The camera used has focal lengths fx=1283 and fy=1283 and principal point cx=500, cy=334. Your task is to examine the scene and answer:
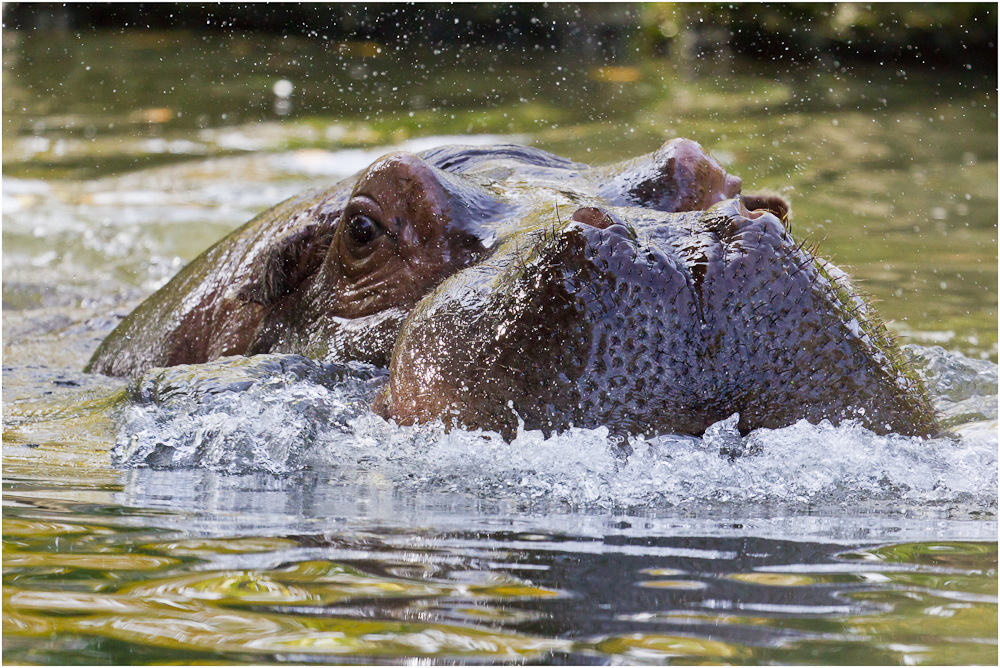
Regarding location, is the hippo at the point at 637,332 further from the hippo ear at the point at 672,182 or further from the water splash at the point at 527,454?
the hippo ear at the point at 672,182

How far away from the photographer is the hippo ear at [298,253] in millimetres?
4004

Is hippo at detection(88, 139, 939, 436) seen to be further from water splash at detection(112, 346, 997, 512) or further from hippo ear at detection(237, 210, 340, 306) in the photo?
hippo ear at detection(237, 210, 340, 306)

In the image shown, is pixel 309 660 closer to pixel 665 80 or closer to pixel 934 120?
pixel 934 120

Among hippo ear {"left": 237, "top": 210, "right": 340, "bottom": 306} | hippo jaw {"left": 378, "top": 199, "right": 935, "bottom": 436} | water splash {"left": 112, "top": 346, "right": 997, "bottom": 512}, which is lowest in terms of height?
water splash {"left": 112, "top": 346, "right": 997, "bottom": 512}

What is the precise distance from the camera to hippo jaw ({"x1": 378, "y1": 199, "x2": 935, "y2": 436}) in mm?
2816

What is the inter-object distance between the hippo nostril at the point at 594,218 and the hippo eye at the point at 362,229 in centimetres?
90

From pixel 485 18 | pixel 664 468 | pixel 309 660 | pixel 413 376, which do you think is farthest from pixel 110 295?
pixel 485 18

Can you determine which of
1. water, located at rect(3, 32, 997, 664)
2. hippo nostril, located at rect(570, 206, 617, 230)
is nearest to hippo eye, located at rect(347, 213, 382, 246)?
water, located at rect(3, 32, 997, 664)

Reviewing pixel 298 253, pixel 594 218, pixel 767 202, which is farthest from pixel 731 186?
pixel 298 253

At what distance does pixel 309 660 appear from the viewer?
185cm

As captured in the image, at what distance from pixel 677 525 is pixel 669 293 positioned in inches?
20.4

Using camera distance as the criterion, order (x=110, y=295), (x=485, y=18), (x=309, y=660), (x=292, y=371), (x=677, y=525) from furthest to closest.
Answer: (x=485, y=18) → (x=110, y=295) → (x=292, y=371) → (x=677, y=525) → (x=309, y=660)

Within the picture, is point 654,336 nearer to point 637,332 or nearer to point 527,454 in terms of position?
point 637,332

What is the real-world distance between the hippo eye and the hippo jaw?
0.79 metres
